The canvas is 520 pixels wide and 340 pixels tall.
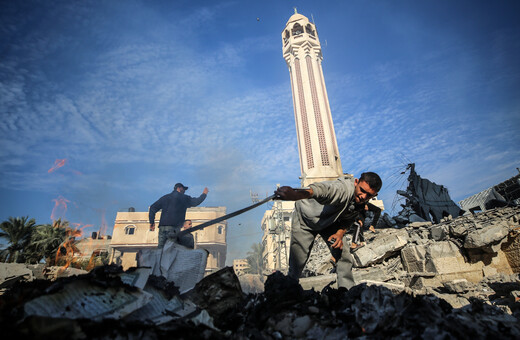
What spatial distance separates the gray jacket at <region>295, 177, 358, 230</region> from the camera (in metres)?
2.65

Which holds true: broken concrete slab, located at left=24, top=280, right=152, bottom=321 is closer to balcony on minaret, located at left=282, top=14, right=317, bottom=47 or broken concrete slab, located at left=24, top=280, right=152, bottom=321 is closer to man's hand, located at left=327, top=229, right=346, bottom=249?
man's hand, located at left=327, top=229, right=346, bottom=249

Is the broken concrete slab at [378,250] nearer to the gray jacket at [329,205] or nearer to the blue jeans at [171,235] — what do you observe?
the gray jacket at [329,205]

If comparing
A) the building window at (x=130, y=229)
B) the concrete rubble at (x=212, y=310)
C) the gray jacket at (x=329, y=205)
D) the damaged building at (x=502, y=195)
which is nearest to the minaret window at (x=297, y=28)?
the damaged building at (x=502, y=195)

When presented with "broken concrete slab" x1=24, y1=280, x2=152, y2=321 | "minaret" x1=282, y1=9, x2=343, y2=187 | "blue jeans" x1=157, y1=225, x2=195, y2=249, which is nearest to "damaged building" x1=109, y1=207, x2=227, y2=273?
"minaret" x1=282, y1=9, x2=343, y2=187

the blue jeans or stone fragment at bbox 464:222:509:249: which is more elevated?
the blue jeans

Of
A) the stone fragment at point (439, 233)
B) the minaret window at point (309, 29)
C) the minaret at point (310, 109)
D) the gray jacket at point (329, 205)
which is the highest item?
the minaret window at point (309, 29)

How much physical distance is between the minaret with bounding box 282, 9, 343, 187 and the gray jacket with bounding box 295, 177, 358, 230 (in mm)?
19907

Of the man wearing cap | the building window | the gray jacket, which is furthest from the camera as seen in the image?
the building window

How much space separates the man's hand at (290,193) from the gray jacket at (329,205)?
0.09m

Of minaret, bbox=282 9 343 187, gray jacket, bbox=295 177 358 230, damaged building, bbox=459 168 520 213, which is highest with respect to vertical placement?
minaret, bbox=282 9 343 187

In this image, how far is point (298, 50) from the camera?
101 feet

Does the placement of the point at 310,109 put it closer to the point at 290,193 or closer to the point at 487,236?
the point at 487,236

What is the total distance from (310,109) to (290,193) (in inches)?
1036

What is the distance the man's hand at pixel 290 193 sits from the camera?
96.4 inches
